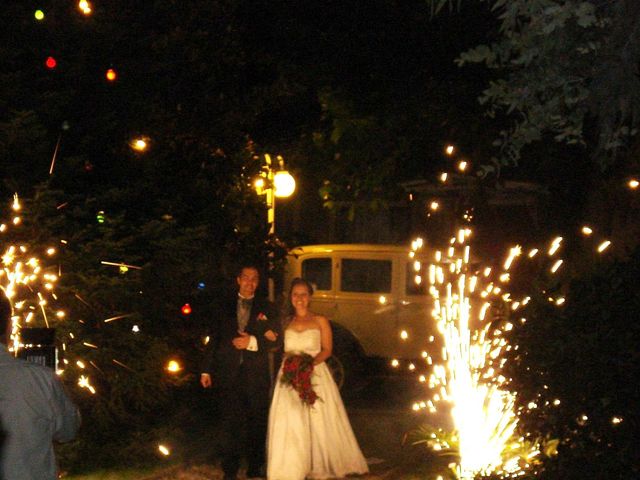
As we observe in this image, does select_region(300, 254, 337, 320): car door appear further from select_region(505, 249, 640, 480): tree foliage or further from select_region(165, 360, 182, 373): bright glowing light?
select_region(505, 249, 640, 480): tree foliage

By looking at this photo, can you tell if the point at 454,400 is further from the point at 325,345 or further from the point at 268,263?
the point at 268,263

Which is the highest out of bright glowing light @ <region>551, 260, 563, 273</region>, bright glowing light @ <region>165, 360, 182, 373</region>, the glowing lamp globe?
the glowing lamp globe

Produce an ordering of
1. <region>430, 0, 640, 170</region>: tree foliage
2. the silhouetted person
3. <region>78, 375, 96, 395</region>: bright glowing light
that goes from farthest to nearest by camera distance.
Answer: <region>78, 375, 96, 395</region>: bright glowing light
<region>430, 0, 640, 170</region>: tree foliage
the silhouetted person

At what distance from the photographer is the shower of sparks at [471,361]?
8406 mm

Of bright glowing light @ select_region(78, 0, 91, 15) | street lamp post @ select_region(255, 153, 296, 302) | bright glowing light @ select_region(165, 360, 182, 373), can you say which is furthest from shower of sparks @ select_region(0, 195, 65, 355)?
street lamp post @ select_region(255, 153, 296, 302)

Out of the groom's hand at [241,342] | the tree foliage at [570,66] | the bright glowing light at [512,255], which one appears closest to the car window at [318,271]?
the groom's hand at [241,342]

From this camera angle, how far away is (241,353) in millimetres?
9820

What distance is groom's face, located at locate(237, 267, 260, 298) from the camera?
9.78m

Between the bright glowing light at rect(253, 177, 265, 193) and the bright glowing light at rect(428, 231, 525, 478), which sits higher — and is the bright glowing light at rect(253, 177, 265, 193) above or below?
above

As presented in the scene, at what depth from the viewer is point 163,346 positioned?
10.2 metres

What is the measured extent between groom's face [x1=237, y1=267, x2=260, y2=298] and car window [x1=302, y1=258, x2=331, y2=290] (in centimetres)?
744

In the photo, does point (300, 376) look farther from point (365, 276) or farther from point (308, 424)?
point (365, 276)

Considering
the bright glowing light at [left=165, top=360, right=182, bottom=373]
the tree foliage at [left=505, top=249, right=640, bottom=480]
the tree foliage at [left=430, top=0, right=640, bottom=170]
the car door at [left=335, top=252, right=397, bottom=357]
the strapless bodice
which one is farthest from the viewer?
the car door at [left=335, top=252, right=397, bottom=357]

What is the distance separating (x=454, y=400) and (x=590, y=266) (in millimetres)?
2225
